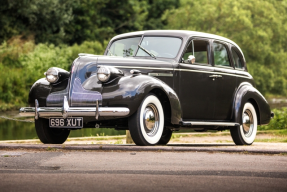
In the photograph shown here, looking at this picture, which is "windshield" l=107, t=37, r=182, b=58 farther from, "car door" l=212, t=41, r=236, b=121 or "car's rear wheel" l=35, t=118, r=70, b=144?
"car's rear wheel" l=35, t=118, r=70, b=144

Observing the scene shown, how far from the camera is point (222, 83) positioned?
9891 millimetres

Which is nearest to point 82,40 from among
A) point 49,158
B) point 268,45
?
point 268,45

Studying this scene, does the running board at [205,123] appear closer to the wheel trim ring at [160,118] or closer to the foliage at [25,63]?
the wheel trim ring at [160,118]

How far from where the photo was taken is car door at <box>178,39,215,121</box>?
9.02 meters

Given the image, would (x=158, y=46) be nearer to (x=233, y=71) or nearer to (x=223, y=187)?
(x=233, y=71)

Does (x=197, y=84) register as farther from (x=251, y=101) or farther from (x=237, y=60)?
(x=237, y=60)

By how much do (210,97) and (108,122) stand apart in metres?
2.25

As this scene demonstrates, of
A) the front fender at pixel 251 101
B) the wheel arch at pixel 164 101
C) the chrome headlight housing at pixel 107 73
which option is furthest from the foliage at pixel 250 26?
the chrome headlight housing at pixel 107 73

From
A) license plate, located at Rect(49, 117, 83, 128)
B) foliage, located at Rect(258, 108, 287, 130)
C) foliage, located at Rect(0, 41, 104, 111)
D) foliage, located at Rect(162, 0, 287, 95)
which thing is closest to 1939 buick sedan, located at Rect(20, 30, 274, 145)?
license plate, located at Rect(49, 117, 83, 128)

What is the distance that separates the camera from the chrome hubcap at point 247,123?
Answer: 33.5ft

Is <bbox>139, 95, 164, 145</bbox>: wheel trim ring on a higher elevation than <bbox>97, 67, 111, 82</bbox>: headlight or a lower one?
lower

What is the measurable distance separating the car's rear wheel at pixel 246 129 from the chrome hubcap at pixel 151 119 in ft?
8.23

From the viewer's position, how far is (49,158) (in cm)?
650

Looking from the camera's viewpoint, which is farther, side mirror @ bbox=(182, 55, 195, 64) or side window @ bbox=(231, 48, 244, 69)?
side window @ bbox=(231, 48, 244, 69)
